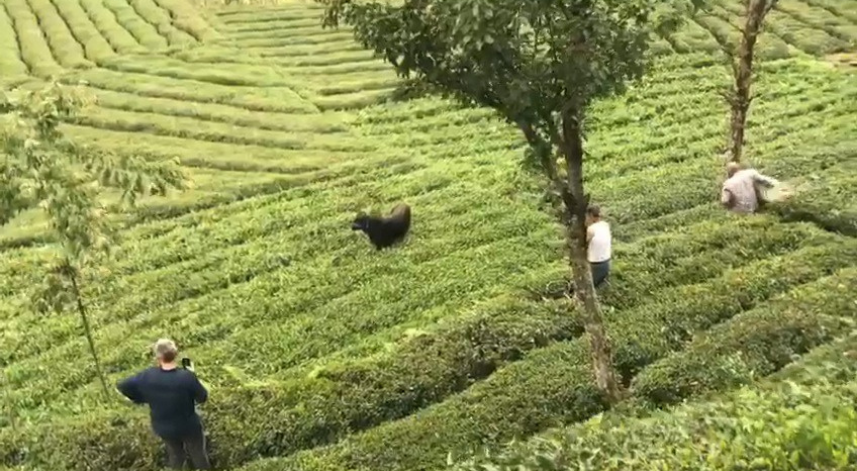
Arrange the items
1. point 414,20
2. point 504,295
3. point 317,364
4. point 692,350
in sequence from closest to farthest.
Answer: point 414,20
point 692,350
point 317,364
point 504,295

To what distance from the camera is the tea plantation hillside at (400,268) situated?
11.6 m

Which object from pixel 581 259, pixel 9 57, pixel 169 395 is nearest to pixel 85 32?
pixel 9 57

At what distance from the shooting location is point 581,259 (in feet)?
36.0

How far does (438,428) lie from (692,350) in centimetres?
337

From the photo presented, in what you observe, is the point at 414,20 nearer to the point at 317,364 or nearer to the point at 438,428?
the point at 438,428

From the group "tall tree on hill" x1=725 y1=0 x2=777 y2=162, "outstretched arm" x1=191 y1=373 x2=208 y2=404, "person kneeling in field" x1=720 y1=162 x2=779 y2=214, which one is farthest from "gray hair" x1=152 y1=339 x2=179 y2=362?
"tall tree on hill" x1=725 y1=0 x2=777 y2=162

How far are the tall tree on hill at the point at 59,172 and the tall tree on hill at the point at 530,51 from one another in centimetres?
290

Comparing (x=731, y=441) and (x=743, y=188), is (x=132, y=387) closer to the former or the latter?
(x=731, y=441)

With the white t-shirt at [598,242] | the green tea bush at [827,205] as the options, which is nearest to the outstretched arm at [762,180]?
the green tea bush at [827,205]

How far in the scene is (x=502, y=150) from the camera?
22.5m

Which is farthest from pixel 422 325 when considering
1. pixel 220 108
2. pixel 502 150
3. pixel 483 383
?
pixel 220 108

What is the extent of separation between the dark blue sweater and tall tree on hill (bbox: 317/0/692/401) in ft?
12.9

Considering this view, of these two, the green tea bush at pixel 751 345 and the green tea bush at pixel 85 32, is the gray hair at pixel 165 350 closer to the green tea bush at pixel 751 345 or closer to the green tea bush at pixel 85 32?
the green tea bush at pixel 751 345

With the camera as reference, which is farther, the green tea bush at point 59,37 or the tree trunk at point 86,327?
the green tea bush at point 59,37
